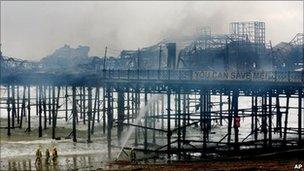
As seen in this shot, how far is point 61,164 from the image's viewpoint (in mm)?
34062

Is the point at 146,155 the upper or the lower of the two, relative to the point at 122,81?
lower

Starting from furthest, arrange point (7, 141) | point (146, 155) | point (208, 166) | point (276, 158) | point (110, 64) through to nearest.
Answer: point (110, 64) < point (7, 141) < point (146, 155) < point (276, 158) < point (208, 166)

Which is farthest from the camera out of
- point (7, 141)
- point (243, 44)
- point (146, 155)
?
point (243, 44)

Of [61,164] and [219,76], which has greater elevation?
[219,76]

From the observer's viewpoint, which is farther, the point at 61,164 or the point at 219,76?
the point at 219,76

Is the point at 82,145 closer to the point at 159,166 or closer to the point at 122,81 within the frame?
the point at 122,81

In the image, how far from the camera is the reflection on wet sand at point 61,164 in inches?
1287

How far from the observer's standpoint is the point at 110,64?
67.2m

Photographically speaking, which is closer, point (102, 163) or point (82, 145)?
point (102, 163)

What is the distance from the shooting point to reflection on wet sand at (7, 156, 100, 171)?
3269 centimetres

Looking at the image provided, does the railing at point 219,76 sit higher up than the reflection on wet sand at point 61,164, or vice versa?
the railing at point 219,76

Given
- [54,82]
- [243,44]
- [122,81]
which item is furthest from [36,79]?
[243,44]

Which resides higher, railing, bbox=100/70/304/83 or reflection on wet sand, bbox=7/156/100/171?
railing, bbox=100/70/304/83

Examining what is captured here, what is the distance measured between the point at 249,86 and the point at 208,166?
6.97m
